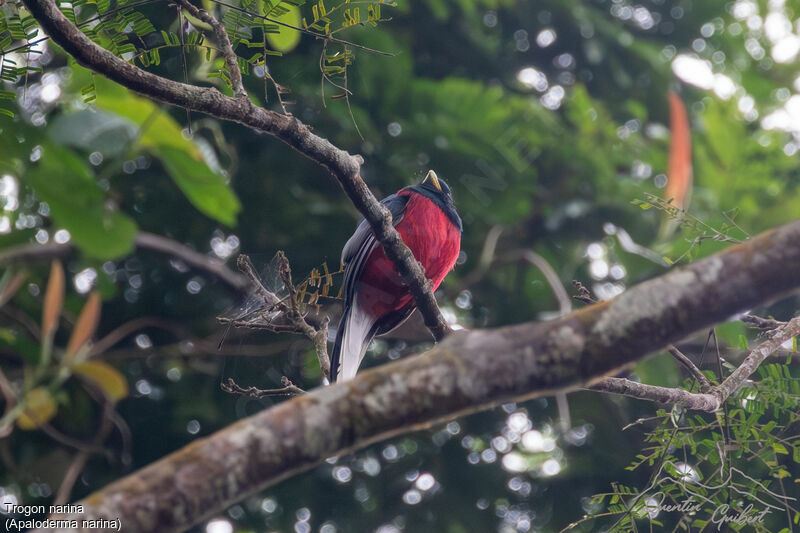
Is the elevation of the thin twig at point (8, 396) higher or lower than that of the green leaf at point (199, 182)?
lower

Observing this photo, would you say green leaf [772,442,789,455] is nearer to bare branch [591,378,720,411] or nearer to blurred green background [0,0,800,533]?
bare branch [591,378,720,411]

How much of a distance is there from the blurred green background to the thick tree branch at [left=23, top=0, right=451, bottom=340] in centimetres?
52

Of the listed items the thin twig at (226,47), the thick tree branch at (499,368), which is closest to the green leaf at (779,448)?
the thick tree branch at (499,368)

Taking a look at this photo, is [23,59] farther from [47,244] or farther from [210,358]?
[210,358]

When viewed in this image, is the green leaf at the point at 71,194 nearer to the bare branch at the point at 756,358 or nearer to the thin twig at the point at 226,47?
the thin twig at the point at 226,47

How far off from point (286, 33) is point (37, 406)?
1.74m

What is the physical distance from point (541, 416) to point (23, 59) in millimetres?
3134

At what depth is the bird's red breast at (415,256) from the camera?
3.33m

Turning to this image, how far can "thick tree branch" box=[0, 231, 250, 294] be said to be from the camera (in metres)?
3.09

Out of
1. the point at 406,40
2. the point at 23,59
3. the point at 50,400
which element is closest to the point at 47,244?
the point at 50,400

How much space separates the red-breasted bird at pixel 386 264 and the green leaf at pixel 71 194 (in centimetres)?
178

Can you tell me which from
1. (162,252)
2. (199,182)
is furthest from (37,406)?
(199,182)

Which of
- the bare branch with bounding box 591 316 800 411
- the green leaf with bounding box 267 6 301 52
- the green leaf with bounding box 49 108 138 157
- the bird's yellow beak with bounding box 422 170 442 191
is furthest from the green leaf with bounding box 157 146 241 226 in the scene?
the bird's yellow beak with bounding box 422 170 442 191

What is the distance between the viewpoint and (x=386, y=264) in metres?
3.30
